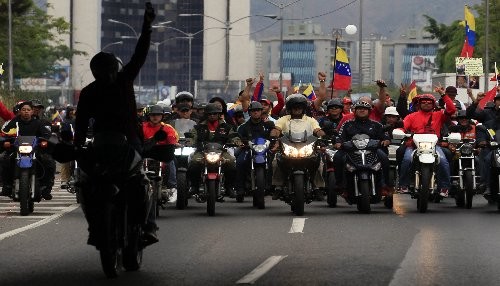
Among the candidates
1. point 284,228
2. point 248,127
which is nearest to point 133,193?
point 284,228

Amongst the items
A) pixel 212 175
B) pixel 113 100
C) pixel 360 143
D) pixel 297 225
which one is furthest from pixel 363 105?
pixel 113 100

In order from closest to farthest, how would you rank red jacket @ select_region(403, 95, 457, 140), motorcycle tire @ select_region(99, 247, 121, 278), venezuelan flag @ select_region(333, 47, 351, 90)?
motorcycle tire @ select_region(99, 247, 121, 278)
red jacket @ select_region(403, 95, 457, 140)
venezuelan flag @ select_region(333, 47, 351, 90)

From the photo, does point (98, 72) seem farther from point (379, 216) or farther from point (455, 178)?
point (455, 178)

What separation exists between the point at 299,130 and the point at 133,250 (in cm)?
961

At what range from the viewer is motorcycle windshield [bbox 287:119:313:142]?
22656mm

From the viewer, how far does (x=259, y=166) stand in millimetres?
23047

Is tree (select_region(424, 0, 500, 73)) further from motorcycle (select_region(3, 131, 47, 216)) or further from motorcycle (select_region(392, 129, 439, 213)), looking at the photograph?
motorcycle (select_region(3, 131, 47, 216))

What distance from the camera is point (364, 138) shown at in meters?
22.8

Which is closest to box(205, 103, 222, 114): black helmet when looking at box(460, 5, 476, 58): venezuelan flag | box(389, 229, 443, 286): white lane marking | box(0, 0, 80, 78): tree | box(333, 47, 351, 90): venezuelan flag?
box(389, 229, 443, 286): white lane marking

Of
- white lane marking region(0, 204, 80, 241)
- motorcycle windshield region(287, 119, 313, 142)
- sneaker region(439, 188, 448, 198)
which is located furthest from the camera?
sneaker region(439, 188, 448, 198)

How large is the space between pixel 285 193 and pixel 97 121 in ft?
32.1

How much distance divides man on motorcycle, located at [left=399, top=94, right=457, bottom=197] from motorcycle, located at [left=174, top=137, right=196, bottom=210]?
3.13 metres

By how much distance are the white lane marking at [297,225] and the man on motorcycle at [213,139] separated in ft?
7.78

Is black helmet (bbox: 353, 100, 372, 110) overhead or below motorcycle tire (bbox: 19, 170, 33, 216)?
overhead
